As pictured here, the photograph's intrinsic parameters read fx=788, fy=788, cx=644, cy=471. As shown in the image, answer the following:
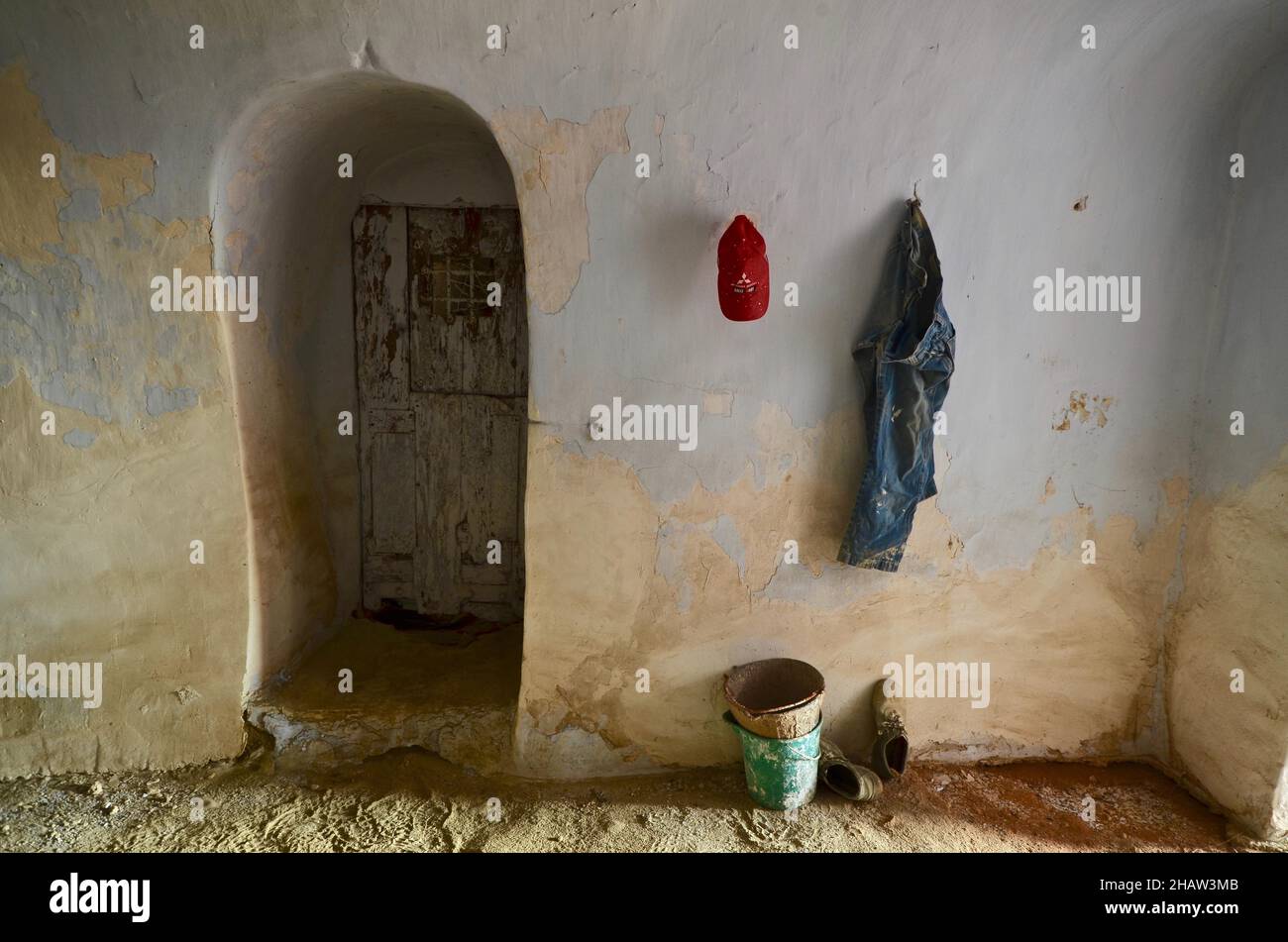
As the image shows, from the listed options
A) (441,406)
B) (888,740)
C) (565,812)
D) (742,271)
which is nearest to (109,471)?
(441,406)

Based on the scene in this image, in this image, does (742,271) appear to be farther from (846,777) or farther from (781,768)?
(846,777)

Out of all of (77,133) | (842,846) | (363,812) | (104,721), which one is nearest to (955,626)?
(842,846)

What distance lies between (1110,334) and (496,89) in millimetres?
2578

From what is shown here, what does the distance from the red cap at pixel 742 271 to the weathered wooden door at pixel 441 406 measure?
1414 mm

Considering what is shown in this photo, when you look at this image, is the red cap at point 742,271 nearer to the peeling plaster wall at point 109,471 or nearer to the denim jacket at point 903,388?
the denim jacket at point 903,388

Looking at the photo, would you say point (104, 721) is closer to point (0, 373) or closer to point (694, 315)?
point (0, 373)

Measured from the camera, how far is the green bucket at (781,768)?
3066 millimetres

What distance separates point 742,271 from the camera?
110 inches

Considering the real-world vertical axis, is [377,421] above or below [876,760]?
above

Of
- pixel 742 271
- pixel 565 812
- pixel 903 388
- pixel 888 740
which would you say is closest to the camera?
pixel 742 271

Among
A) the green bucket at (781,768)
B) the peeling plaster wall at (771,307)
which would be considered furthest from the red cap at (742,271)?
the green bucket at (781,768)

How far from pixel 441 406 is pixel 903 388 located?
7.42 feet

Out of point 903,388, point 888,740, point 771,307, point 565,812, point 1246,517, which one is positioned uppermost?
point 771,307

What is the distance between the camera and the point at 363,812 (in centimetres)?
311
